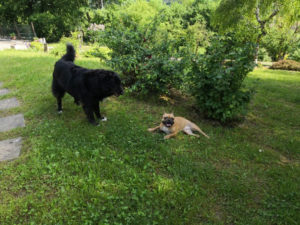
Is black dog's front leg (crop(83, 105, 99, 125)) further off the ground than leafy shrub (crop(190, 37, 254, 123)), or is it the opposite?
leafy shrub (crop(190, 37, 254, 123))

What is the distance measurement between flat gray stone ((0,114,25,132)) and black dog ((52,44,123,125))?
3.75 ft

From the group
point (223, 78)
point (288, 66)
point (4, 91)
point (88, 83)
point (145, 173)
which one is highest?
point (223, 78)

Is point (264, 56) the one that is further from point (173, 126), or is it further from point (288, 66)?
point (173, 126)

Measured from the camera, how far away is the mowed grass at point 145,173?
7.34 feet

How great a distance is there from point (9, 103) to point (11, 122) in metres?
1.30

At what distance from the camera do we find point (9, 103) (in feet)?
17.0

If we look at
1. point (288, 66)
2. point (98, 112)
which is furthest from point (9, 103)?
point (288, 66)

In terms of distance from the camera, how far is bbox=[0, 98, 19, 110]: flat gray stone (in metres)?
4.99

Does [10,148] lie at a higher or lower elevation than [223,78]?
lower

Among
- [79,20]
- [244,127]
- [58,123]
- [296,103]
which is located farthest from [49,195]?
[79,20]

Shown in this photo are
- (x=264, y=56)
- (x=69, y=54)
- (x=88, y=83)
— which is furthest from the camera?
(x=264, y=56)

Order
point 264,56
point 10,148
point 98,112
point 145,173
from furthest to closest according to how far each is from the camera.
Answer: point 264,56
point 98,112
point 10,148
point 145,173

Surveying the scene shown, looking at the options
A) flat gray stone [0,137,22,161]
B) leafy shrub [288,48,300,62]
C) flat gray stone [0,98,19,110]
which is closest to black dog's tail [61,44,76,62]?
flat gray stone [0,98,19,110]

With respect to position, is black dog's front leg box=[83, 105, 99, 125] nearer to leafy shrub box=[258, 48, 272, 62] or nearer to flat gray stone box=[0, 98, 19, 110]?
flat gray stone box=[0, 98, 19, 110]
